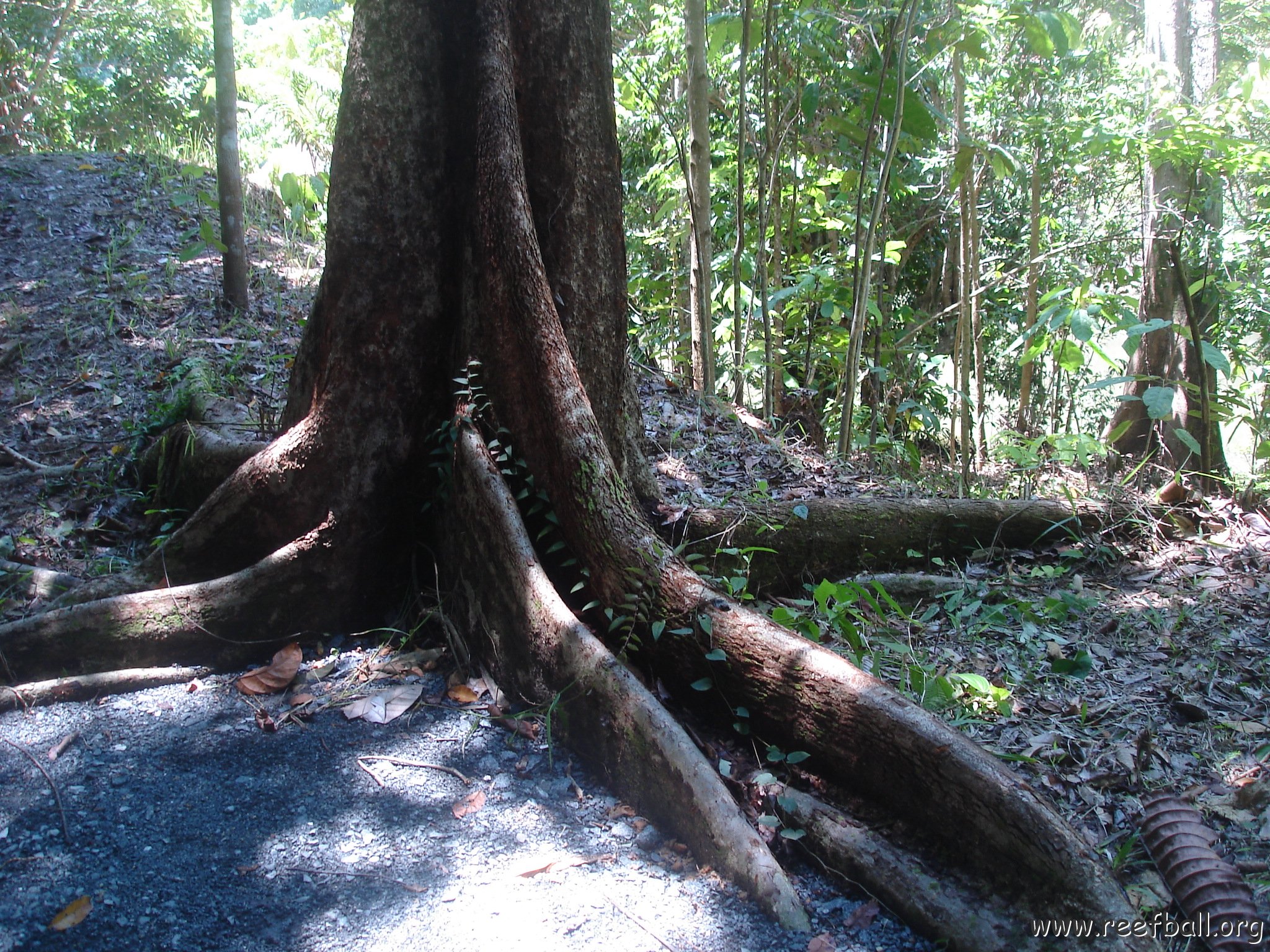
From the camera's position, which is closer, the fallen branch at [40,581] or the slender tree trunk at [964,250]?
the fallen branch at [40,581]

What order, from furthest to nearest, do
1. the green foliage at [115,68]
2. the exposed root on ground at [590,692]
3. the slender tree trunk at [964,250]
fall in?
the green foliage at [115,68]
the slender tree trunk at [964,250]
the exposed root on ground at [590,692]

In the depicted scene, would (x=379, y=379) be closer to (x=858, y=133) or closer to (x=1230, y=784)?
(x=1230, y=784)

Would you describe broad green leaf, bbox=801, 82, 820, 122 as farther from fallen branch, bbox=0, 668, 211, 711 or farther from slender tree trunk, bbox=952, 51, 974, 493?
fallen branch, bbox=0, 668, 211, 711

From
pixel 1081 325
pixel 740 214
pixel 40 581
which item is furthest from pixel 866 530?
pixel 40 581

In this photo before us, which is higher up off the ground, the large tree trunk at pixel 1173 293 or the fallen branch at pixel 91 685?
the large tree trunk at pixel 1173 293

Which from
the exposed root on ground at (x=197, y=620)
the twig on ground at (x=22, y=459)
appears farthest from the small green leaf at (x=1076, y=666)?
the twig on ground at (x=22, y=459)

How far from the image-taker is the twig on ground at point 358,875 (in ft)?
7.24

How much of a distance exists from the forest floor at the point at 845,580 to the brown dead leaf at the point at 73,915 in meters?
0.27

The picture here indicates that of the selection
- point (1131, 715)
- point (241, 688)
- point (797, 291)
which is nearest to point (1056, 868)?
point (1131, 715)

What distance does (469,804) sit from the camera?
2.56 meters

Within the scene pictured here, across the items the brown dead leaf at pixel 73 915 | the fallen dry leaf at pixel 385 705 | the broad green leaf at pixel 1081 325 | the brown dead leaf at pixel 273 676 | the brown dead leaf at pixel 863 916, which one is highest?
the broad green leaf at pixel 1081 325

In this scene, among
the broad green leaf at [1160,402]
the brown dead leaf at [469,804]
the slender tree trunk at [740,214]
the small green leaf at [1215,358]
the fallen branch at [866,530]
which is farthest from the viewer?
the slender tree trunk at [740,214]

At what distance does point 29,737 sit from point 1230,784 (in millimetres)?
3894

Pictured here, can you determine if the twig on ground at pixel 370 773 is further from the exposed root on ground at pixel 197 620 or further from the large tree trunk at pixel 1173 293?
the large tree trunk at pixel 1173 293
